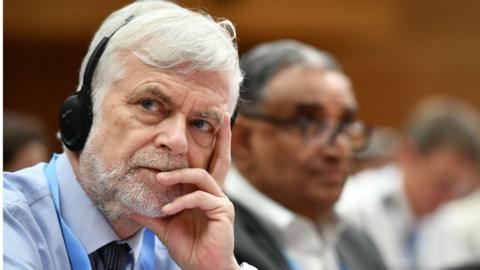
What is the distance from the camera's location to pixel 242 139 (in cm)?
286

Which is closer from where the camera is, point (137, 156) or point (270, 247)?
point (137, 156)

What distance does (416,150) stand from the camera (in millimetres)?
5512

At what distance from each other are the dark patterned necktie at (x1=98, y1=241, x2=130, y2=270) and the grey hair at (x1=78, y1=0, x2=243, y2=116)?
0.28 metres

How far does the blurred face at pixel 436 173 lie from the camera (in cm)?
544

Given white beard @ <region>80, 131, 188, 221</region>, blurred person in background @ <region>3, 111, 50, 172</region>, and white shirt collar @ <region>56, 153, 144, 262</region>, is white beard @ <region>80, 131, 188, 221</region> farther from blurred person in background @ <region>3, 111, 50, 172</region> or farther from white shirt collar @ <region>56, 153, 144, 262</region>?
blurred person in background @ <region>3, 111, 50, 172</region>

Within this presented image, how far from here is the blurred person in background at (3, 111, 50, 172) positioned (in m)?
3.46

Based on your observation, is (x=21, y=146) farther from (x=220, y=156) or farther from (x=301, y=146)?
(x=220, y=156)

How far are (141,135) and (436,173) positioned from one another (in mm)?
3862

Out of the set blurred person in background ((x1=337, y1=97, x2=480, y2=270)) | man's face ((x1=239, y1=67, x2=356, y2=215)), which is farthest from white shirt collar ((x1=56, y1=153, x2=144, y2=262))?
blurred person in background ((x1=337, y1=97, x2=480, y2=270))

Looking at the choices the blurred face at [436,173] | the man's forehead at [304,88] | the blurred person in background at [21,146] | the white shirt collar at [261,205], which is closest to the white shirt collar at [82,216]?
the white shirt collar at [261,205]

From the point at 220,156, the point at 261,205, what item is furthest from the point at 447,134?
the point at 220,156

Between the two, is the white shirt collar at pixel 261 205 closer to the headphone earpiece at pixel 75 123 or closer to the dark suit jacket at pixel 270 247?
the dark suit jacket at pixel 270 247

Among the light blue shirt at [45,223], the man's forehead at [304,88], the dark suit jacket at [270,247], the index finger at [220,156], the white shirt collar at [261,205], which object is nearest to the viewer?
the light blue shirt at [45,223]

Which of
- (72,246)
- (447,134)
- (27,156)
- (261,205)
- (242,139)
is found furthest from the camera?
(447,134)
